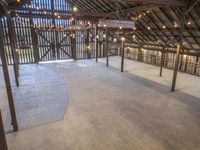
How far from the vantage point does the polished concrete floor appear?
12.4 ft

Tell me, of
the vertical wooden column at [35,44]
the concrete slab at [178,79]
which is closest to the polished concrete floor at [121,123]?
the concrete slab at [178,79]

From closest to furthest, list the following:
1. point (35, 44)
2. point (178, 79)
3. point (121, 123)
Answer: point (121, 123)
point (178, 79)
point (35, 44)

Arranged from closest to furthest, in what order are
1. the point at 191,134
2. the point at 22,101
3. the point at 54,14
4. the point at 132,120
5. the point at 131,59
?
the point at 191,134
the point at 132,120
the point at 22,101
the point at 54,14
the point at 131,59

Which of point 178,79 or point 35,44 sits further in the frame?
point 35,44

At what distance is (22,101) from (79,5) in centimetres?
967

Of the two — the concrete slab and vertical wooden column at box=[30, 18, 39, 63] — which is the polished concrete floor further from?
vertical wooden column at box=[30, 18, 39, 63]

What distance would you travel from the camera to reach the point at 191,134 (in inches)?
164

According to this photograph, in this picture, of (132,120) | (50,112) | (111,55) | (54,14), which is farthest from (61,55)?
(132,120)

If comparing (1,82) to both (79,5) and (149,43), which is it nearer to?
(79,5)

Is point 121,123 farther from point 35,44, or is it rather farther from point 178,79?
point 35,44

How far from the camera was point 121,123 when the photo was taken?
4625mm

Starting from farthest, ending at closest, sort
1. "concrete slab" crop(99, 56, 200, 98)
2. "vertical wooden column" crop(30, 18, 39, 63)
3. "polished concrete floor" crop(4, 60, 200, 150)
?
"vertical wooden column" crop(30, 18, 39, 63) < "concrete slab" crop(99, 56, 200, 98) < "polished concrete floor" crop(4, 60, 200, 150)

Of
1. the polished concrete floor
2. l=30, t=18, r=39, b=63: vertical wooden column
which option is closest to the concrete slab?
the polished concrete floor

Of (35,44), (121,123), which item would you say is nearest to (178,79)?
(121,123)
